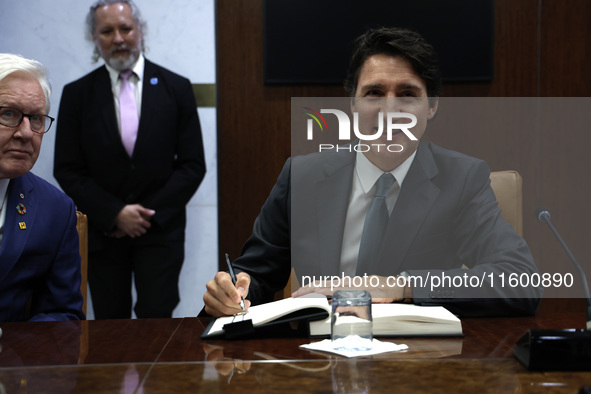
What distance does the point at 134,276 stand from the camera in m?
3.07

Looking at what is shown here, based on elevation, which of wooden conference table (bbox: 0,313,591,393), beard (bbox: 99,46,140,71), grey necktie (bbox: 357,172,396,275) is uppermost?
beard (bbox: 99,46,140,71)

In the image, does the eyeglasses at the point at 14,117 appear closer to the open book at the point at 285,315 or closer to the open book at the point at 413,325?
the open book at the point at 285,315

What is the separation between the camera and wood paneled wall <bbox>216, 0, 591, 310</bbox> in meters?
3.38

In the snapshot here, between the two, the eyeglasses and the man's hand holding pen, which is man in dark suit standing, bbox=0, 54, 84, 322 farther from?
the man's hand holding pen

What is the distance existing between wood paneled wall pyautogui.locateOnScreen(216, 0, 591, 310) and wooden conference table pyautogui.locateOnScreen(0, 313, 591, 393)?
2170mm

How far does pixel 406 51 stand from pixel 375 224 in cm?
49

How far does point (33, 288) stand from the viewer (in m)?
1.68

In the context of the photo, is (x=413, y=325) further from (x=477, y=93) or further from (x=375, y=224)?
(x=477, y=93)

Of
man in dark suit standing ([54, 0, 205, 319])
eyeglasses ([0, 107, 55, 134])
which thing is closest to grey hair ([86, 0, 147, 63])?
man in dark suit standing ([54, 0, 205, 319])

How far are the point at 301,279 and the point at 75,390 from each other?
94 cm

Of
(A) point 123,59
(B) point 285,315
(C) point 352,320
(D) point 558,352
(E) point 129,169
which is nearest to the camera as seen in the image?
(D) point 558,352

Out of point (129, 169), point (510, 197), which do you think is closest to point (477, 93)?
point (510, 197)

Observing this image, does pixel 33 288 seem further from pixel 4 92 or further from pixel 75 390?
pixel 75 390

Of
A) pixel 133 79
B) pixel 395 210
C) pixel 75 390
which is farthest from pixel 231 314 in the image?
pixel 133 79
